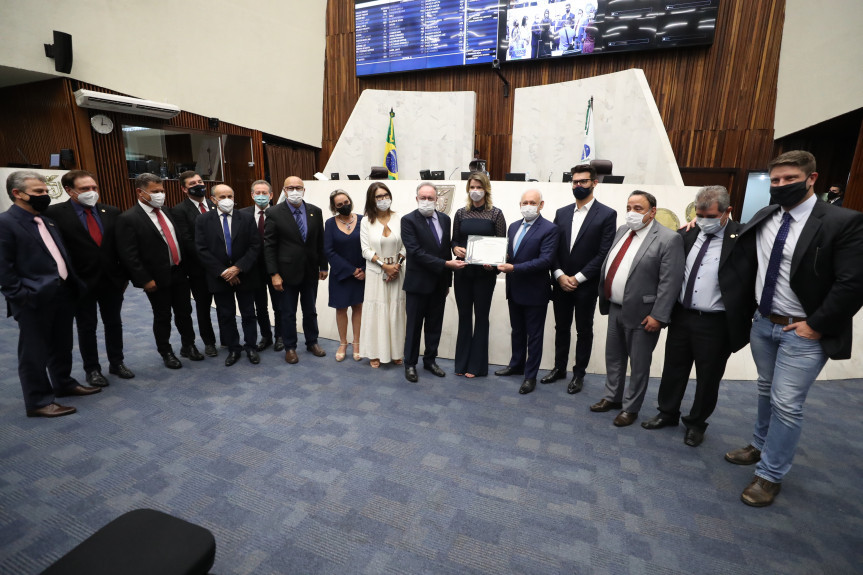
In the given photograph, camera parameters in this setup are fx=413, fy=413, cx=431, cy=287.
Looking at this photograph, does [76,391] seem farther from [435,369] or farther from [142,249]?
[435,369]

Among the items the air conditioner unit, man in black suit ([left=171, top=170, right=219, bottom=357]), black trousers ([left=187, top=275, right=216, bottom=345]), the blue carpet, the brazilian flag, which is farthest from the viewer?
the brazilian flag

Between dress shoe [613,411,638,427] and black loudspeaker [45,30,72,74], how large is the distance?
855 centimetres

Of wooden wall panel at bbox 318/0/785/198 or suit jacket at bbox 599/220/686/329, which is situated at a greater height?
wooden wall panel at bbox 318/0/785/198

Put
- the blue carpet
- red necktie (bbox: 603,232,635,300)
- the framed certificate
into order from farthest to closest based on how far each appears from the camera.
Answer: the framed certificate → red necktie (bbox: 603,232,635,300) → the blue carpet

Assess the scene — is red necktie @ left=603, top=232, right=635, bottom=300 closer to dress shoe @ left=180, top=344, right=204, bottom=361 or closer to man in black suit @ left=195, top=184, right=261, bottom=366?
man in black suit @ left=195, top=184, right=261, bottom=366

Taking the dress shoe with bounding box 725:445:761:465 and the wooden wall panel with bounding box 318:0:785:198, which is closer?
the dress shoe with bounding box 725:445:761:465

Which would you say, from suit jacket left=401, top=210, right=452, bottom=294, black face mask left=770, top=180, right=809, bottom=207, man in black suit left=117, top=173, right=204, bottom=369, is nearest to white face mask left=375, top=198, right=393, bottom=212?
suit jacket left=401, top=210, right=452, bottom=294

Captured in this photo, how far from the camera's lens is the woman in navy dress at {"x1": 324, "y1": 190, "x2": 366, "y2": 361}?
11.5 ft

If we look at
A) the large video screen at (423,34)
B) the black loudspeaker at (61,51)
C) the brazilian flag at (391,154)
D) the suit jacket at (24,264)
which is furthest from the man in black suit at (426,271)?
the large video screen at (423,34)

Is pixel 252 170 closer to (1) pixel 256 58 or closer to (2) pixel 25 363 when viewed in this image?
(1) pixel 256 58

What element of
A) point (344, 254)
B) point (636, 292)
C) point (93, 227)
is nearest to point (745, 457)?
point (636, 292)

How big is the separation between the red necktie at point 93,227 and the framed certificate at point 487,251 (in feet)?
8.93

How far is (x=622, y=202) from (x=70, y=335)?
4.76 metres

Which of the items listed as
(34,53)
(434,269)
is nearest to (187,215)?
(434,269)
